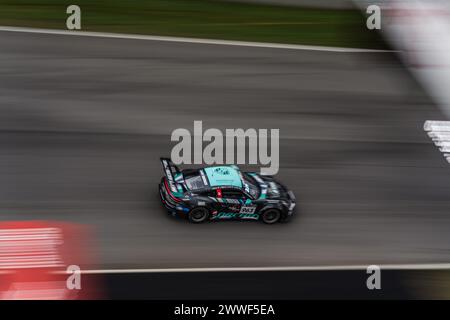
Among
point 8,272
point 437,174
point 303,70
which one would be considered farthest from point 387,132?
point 8,272

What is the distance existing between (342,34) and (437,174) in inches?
190

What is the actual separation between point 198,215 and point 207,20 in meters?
6.73

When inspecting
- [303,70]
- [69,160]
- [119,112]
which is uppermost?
[303,70]

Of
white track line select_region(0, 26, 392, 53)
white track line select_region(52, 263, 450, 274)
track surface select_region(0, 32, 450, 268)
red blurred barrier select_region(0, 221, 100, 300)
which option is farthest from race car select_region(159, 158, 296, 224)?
white track line select_region(0, 26, 392, 53)

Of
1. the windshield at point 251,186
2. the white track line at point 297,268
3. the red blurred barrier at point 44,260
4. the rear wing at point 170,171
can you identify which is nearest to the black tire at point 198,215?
the rear wing at point 170,171

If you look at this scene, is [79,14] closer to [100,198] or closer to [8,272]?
[100,198]

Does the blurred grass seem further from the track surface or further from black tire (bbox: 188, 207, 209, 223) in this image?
black tire (bbox: 188, 207, 209, 223)

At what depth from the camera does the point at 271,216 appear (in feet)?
37.0

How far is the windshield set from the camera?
11.2 meters

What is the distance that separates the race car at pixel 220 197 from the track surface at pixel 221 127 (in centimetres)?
23

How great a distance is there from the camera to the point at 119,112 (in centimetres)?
1348

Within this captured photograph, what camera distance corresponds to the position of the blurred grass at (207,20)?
1576cm

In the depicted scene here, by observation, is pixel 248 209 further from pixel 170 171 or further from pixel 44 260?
pixel 44 260

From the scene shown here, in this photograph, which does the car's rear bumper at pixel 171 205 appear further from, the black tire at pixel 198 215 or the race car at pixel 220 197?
the black tire at pixel 198 215
